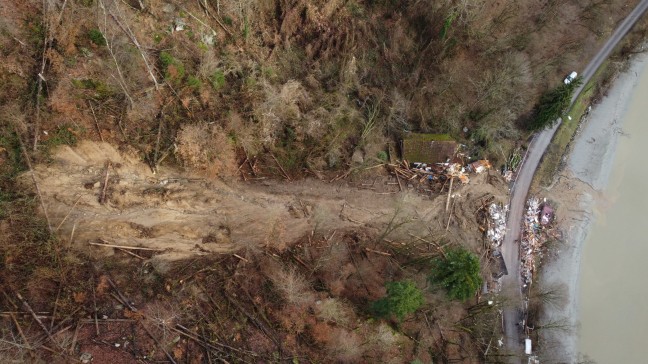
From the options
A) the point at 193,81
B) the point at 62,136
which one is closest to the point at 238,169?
the point at 193,81

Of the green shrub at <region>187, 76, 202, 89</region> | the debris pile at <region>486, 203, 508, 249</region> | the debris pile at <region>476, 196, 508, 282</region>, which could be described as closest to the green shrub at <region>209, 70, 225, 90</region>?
the green shrub at <region>187, 76, 202, 89</region>

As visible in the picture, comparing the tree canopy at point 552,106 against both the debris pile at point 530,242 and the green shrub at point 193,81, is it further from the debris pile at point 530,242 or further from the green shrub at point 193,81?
the green shrub at point 193,81

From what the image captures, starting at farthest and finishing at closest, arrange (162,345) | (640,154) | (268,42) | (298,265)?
(640,154) → (268,42) → (298,265) → (162,345)

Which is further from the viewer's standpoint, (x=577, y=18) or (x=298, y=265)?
(x=577, y=18)

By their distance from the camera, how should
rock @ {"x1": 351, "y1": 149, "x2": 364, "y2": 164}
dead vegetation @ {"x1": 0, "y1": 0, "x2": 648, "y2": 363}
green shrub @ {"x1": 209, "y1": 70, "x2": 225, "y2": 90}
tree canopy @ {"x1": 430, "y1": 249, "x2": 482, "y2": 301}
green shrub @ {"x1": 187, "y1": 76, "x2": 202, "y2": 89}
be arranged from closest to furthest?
dead vegetation @ {"x1": 0, "y1": 0, "x2": 648, "y2": 363} → tree canopy @ {"x1": 430, "y1": 249, "x2": 482, "y2": 301} → green shrub @ {"x1": 187, "y1": 76, "x2": 202, "y2": 89} → green shrub @ {"x1": 209, "y1": 70, "x2": 225, "y2": 90} → rock @ {"x1": 351, "y1": 149, "x2": 364, "y2": 164}

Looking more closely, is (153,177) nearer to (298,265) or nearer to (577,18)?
(298,265)

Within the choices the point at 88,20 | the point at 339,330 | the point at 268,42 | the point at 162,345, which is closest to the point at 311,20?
the point at 268,42

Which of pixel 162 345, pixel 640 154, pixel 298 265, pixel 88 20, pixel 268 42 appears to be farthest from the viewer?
pixel 640 154

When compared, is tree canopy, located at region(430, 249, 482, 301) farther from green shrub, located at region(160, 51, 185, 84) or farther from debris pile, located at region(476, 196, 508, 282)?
green shrub, located at region(160, 51, 185, 84)
